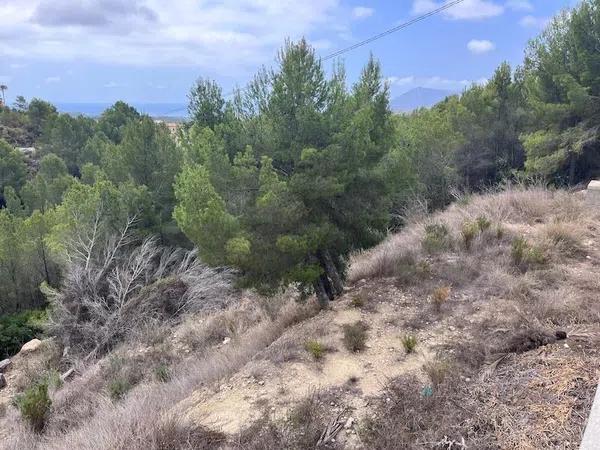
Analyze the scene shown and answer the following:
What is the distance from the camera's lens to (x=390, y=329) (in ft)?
22.0

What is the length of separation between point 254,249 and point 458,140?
14425 mm

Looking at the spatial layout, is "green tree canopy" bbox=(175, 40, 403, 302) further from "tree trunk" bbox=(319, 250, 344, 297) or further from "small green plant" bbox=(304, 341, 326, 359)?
"small green plant" bbox=(304, 341, 326, 359)

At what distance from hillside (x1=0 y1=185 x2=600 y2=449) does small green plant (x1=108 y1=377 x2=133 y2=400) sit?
66 mm

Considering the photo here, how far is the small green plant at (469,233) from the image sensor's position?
956 centimetres

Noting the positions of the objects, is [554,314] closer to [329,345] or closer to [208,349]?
[329,345]

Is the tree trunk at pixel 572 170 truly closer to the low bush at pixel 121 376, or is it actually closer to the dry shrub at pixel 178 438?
the low bush at pixel 121 376

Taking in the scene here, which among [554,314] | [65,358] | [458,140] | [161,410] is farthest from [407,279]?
[458,140]

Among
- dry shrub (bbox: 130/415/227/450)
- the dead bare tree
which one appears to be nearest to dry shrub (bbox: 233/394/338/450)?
dry shrub (bbox: 130/415/227/450)

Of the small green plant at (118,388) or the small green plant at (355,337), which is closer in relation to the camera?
the small green plant at (355,337)

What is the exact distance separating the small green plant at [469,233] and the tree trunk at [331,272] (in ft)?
9.53

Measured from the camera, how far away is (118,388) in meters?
7.15

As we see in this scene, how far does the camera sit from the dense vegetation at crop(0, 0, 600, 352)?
721 cm

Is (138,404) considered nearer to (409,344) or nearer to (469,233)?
(409,344)

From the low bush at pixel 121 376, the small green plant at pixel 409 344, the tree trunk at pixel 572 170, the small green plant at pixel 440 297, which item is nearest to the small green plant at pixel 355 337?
the small green plant at pixel 409 344
